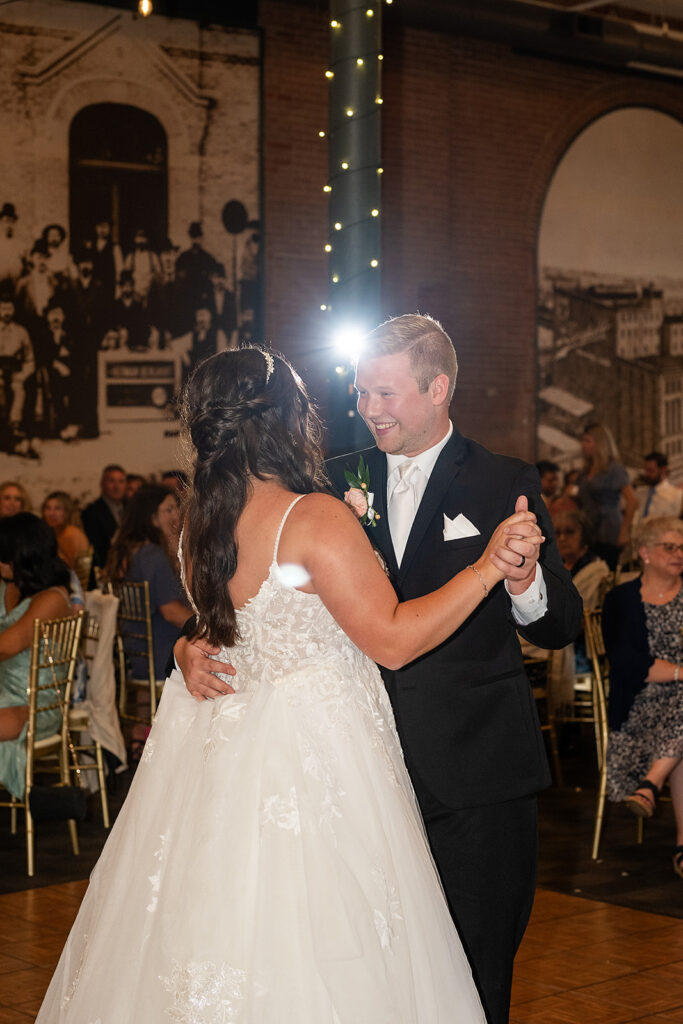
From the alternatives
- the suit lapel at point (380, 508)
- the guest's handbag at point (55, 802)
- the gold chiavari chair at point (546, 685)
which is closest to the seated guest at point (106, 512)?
the gold chiavari chair at point (546, 685)

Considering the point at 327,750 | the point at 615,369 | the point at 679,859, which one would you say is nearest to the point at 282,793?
the point at 327,750

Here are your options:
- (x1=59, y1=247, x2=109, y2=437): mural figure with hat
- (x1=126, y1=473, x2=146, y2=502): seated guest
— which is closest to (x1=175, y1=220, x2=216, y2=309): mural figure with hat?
(x1=59, y1=247, x2=109, y2=437): mural figure with hat

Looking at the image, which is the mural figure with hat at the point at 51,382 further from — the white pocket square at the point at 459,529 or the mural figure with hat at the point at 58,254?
the white pocket square at the point at 459,529

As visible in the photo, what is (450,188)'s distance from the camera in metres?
12.2

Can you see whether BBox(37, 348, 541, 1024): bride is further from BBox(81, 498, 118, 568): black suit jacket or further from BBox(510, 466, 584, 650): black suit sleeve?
BBox(81, 498, 118, 568): black suit jacket

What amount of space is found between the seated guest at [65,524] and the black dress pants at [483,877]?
5.91 metres

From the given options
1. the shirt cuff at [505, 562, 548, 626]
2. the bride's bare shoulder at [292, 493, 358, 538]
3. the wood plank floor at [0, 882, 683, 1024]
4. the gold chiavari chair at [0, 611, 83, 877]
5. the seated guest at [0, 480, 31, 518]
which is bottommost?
the wood plank floor at [0, 882, 683, 1024]

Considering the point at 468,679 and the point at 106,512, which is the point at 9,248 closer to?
the point at 106,512

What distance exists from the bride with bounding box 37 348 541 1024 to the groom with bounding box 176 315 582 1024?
148mm

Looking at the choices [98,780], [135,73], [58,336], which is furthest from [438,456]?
[135,73]

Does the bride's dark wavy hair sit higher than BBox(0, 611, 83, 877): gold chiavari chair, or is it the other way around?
the bride's dark wavy hair

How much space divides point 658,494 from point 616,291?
2.90 m

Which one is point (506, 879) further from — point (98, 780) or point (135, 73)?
point (135, 73)

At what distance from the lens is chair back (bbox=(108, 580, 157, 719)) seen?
6434mm
